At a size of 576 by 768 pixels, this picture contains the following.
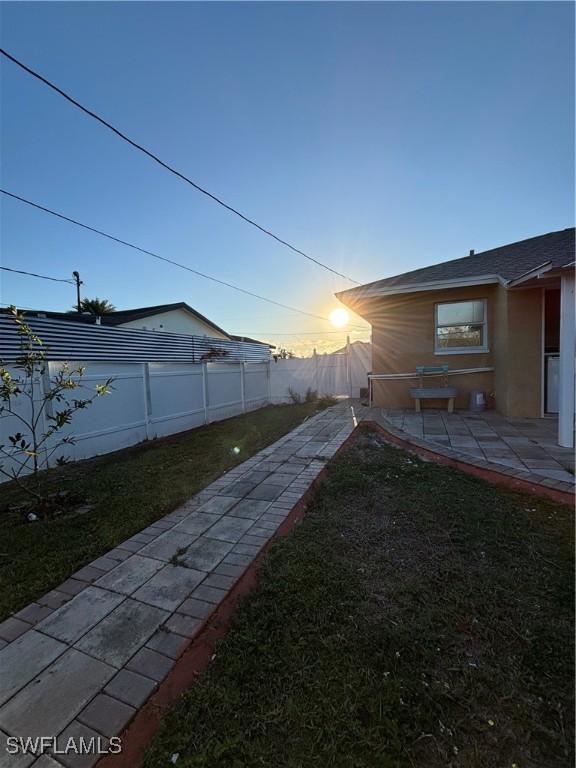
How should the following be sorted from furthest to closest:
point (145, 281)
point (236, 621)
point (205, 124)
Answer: point (145, 281)
point (205, 124)
point (236, 621)

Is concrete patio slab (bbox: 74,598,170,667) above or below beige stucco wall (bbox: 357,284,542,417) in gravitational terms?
below

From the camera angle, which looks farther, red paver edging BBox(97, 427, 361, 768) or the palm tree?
the palm tree

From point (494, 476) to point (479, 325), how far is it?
16.0 feet

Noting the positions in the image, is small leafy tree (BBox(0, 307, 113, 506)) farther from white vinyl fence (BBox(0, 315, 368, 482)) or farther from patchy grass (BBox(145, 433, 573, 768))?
patchy grass (BBox(145, 433, 573, 768))

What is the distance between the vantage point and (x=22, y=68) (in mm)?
3293

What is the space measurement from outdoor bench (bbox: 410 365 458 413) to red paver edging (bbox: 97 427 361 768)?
5.80 m

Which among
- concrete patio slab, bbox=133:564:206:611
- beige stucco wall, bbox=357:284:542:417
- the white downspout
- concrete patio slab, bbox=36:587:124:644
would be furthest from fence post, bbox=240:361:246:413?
concrete patio slab, bbox=36:587:124:644

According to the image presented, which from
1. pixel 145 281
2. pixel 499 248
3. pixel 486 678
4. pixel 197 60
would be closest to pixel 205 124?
pixel 197 60

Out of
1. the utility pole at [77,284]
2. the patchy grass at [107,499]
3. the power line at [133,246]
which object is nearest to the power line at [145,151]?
the power line at [133,246]

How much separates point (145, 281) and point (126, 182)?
4.77m

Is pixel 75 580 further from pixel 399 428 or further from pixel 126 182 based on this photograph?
pixel 126 182

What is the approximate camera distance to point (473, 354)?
7465 mm

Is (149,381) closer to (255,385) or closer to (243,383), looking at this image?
(243,383)

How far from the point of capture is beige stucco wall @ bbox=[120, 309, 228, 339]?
15.2 m
